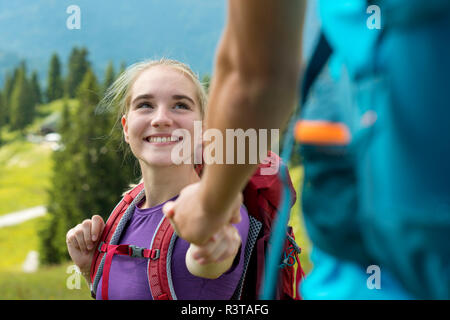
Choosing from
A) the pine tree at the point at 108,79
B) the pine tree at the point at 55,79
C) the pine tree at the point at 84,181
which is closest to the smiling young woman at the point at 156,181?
the pine tree at the point at 108,79

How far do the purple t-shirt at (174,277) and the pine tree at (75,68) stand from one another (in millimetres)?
85872

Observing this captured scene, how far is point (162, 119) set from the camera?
288 cm

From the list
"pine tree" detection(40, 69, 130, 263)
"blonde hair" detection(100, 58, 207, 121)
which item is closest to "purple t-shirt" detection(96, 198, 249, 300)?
"blonde hair" detection(100, 58, 207, 121)

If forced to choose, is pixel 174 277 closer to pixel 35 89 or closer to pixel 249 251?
pixel 249 251

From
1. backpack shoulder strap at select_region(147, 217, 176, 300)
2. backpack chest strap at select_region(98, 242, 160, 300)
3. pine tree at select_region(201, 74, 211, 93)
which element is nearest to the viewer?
backpack shoulder strap at select_region(147, 217, 176, 300)

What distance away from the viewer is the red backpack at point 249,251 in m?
2.56

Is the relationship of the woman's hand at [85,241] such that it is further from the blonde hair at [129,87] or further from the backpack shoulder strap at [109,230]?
the blonde hair at [129,87]

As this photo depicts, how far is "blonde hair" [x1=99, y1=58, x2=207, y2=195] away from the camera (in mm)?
3145

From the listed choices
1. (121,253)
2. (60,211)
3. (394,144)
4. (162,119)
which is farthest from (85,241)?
(60,211)

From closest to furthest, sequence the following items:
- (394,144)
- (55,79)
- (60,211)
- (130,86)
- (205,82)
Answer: (394,144) → (130,86) → (205,82) → (60,211) → (55,79)

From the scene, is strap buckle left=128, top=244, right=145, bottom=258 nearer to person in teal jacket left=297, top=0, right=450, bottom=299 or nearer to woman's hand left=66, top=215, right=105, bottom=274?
woman's hand left=66, top=215, right=105, bottom=274

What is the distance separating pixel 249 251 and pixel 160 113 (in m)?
0.86

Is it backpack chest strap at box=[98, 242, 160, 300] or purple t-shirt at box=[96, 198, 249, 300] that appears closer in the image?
purple t-shirt at box=[96, 198, 249, 300]

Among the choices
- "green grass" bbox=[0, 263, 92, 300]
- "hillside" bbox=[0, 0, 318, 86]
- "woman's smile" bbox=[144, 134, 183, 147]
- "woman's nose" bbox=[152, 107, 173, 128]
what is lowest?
"green grass" bbox=[0, 263, 92, 300]
